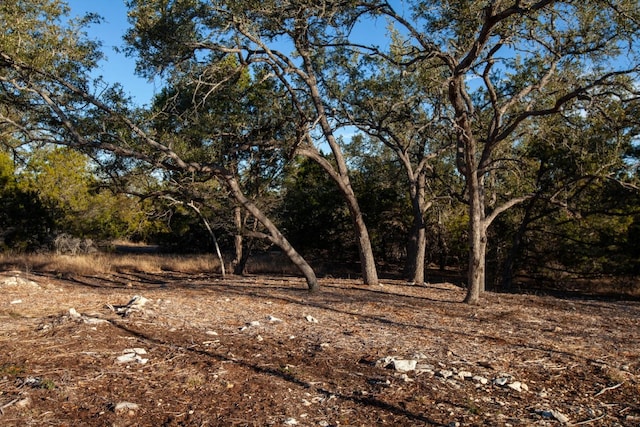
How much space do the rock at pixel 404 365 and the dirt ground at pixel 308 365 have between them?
0.8 inches

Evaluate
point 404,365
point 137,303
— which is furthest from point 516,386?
point 137,303

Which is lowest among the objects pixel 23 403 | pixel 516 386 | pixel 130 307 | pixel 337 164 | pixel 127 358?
pixel 23 403

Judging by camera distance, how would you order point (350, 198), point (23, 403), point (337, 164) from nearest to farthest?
point (23, 403) < point (350, 198) < point (337, 164)

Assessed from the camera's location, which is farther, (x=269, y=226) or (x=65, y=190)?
(x=65, y=190)

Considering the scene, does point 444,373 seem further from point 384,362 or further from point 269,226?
point 269,226

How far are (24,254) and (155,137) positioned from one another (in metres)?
15.2

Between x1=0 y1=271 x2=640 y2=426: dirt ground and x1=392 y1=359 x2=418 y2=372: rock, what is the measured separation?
0.02 m

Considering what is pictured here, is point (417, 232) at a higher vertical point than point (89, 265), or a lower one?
higher

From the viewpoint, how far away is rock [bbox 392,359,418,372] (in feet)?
17.2

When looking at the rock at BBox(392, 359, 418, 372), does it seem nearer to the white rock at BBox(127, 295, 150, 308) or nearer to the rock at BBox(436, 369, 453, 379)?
the rock at BBox(436, 369, 453, 379)

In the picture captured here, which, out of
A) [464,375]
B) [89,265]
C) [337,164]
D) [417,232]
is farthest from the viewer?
[89,265]

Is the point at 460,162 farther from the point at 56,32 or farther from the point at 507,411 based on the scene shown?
the point at 56,32

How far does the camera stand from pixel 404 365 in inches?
209

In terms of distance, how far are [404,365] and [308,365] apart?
0.95 m
